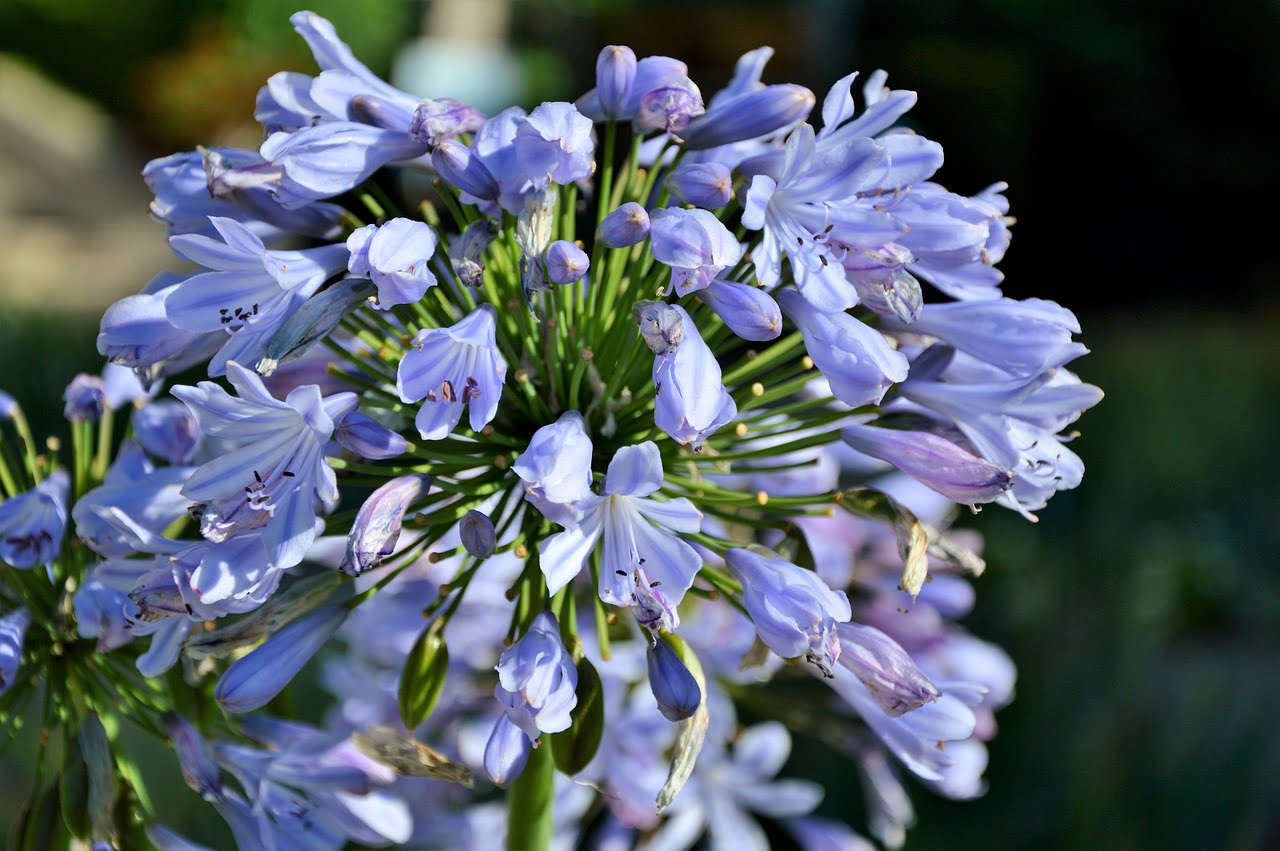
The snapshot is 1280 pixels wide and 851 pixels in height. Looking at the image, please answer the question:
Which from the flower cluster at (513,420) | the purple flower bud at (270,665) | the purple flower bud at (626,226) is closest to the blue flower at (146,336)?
the flower cluster at (513,420)

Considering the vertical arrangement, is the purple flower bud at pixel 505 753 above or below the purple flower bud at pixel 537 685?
below

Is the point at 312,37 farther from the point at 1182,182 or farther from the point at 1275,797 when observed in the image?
the point at 1182,182

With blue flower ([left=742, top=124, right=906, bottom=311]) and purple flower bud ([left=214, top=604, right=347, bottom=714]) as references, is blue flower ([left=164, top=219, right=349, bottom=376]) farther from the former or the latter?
blue flower ([left=742, top=124, right=906, bottom=311])

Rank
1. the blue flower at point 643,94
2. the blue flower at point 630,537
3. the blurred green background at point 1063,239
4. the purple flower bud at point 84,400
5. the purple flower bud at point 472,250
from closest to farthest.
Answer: the blue flower at point 630,537, the purple flower bud at point 472,250, the blue flower at point 643,94, the purple flower bud at point 84,400, the blurred green background at point 1063,239

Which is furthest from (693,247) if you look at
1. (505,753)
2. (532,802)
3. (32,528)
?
(32,528)

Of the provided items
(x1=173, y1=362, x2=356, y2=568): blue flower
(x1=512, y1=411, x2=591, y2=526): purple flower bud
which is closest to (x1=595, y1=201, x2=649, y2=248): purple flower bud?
(x1=512, y1=411, x2=591, y2=526): purple flower bud

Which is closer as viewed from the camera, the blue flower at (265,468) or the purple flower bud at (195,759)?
the blue flower at (265,468)

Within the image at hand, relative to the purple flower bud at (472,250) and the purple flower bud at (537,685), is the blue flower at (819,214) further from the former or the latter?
the purple flower bud at (537,685)
